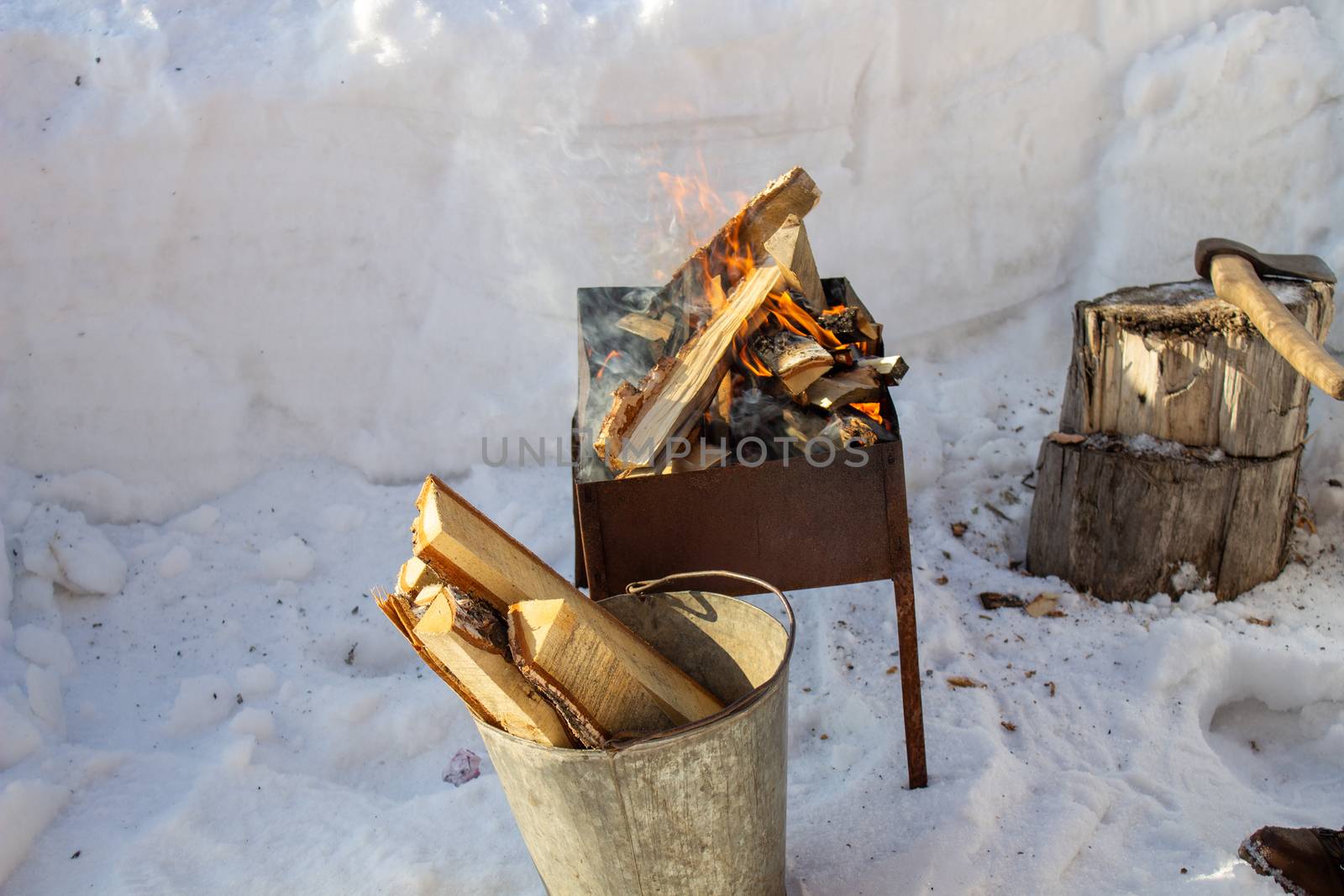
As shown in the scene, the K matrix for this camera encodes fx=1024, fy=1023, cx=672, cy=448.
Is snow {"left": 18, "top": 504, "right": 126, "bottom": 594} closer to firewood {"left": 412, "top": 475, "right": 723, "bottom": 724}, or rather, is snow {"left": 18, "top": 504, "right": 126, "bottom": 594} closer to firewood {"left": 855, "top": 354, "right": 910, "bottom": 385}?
firewood {"left": 412, "top": 475, "right": 723, "bottom": 724}

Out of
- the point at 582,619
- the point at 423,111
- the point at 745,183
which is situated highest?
the point at 423,111

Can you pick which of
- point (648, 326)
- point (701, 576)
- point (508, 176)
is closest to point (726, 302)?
point (648, 326)

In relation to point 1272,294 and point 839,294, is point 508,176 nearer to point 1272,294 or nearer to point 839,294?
point 839,294

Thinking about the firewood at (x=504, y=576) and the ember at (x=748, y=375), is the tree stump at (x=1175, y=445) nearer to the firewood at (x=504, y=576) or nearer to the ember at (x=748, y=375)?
the ember at (x=748, y=375)

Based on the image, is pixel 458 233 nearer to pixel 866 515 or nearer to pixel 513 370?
pixel 513 370

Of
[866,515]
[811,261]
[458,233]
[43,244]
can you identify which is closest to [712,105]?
[458,233]

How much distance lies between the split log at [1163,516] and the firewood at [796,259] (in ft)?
3.79

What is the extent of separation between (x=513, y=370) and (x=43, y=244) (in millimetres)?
1858

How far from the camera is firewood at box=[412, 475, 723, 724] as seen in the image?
207cm

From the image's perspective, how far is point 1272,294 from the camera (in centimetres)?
307

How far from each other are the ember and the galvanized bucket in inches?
14.1

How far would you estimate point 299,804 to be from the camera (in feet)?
9.37

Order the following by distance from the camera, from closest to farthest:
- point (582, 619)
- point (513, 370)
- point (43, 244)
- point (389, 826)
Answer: point (582, 619) → point (389, 826) → point (43, 244) → point (513, 370)

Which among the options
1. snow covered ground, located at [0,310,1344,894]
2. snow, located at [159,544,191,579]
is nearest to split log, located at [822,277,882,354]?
snow covered ground, located at [0,310,1344,894]
